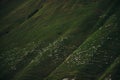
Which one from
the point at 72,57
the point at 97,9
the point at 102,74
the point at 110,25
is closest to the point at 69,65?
the point at 72,57

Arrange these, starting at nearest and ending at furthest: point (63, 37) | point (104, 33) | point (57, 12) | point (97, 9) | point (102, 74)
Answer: point (102, 74), point (104, 33), point (63, 37), point (97, 9), point (57, 12)

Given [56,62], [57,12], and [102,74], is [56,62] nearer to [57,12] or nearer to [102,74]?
[102,74]

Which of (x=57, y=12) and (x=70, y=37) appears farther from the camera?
(x=57, y=12)

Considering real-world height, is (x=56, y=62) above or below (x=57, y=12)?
below

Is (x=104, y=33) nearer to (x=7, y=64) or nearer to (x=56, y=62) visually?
(x=56, y=62)

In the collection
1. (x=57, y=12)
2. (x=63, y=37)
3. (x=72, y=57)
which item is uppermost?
(x=57, y=12)

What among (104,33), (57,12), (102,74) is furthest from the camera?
(57,12)
